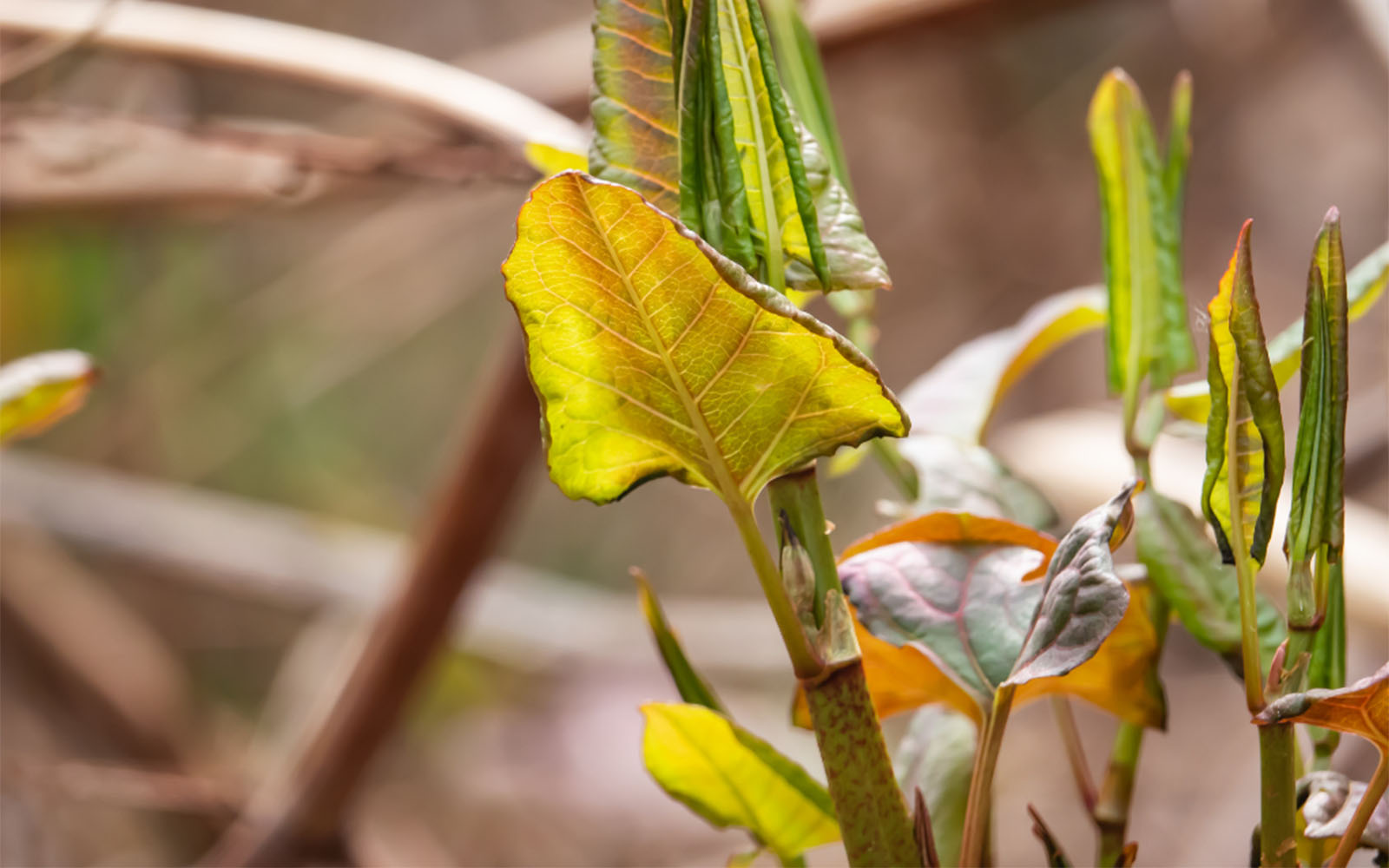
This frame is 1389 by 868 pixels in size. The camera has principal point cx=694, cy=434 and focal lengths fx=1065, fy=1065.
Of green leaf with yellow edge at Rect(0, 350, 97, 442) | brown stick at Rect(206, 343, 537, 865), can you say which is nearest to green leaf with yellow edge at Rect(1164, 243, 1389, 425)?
green leaf with yellow edge at Rect(0, 350, 97, 442)

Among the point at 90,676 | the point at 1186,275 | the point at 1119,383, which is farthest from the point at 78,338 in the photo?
the point at 1119,383

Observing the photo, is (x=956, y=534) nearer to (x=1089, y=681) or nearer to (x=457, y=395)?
(x=1089, y=681)

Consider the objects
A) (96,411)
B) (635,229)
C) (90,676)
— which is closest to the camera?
(635,229)

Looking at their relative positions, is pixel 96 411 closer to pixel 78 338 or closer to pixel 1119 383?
pixel 78 338

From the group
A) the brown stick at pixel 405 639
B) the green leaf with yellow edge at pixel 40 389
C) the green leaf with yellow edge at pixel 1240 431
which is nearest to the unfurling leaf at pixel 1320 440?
the green leaf with yellow edge at pixel 1240 431

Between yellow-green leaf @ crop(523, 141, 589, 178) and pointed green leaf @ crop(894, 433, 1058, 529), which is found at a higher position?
yellow-green leaf @ crop(523, 141, 589, 178)

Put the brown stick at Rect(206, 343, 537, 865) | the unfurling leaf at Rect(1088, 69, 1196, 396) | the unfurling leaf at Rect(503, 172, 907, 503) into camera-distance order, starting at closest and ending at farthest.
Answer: the unfurling leaf at Rect(503, 172, 907, 503), the unfurling leaf at Rect(1088, 69, 1196, 396), the brown stick at Rect(206, 343, 537, 865)

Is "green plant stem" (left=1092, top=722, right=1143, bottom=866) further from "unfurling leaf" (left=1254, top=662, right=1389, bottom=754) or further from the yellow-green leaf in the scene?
the yellow-green leaf

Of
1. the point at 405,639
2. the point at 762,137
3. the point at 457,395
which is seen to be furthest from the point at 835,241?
the point at 457,395
